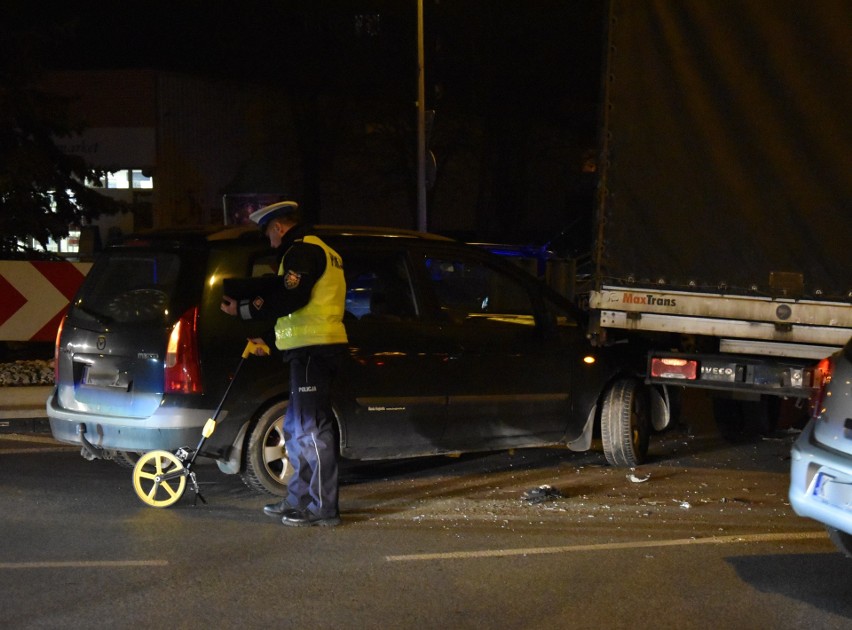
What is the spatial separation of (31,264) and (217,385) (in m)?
5.29

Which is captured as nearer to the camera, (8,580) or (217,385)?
(8,580)

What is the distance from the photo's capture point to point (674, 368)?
311 inches

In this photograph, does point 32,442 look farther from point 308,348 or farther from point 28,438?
point 308,348

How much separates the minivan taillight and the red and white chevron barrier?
502cm

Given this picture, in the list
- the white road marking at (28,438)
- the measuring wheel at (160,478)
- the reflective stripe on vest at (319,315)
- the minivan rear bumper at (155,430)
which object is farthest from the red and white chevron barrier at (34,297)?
the reflective stripe on vest at (319,315)

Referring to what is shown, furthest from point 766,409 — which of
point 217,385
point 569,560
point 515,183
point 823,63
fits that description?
point 515,183

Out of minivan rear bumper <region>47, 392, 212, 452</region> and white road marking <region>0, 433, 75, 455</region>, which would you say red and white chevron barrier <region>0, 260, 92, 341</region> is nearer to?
white road marking <region>0, 433, 75, 455</region>

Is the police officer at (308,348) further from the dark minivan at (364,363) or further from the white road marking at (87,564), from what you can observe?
the white road marking at (87,564)

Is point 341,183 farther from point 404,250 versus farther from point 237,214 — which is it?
point 404,250

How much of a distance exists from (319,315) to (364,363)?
3.24 ft

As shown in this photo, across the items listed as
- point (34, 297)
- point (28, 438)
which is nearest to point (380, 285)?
point (28, 438)

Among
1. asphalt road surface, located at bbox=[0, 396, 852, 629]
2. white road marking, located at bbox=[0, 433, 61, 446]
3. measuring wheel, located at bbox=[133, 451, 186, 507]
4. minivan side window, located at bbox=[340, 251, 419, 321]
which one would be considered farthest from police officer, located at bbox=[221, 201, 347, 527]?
white road marking, located at bbox=[0, 433, 61, 446]

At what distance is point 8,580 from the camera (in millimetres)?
5422

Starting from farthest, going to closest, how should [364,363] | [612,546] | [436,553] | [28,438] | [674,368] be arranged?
[28,438] < [674,368] < [364,363] < [612,546] < [436,553]
